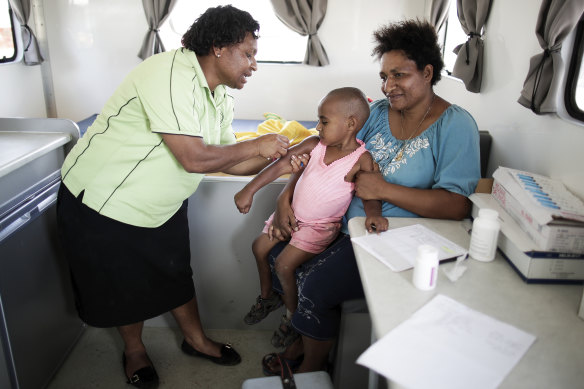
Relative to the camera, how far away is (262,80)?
14.7ft

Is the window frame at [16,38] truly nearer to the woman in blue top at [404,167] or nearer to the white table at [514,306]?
the woman in blue top at [404,167]

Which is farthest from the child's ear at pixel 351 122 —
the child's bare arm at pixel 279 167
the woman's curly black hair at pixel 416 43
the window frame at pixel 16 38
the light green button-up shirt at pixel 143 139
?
the window frame at pixel 16 38

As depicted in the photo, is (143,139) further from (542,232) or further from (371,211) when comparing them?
(542,232)

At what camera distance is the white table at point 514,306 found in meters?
0.99

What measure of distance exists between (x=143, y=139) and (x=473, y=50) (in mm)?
1925

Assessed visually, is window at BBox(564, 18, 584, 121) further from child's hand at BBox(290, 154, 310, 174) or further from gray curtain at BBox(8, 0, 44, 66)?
gray curtain at BBox(8, 0, 44, 66)

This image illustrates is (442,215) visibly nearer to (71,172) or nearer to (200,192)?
(200,192)

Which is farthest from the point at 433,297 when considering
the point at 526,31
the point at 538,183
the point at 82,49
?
the point at 82,49

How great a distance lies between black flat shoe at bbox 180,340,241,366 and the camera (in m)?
2.36

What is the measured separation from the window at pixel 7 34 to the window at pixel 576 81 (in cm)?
402

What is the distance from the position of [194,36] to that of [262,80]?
9.19 feet

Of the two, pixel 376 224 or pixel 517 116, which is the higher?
pixel 517 116

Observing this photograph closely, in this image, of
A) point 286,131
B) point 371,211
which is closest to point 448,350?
point 371,211

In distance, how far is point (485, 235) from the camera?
1.40 metres
